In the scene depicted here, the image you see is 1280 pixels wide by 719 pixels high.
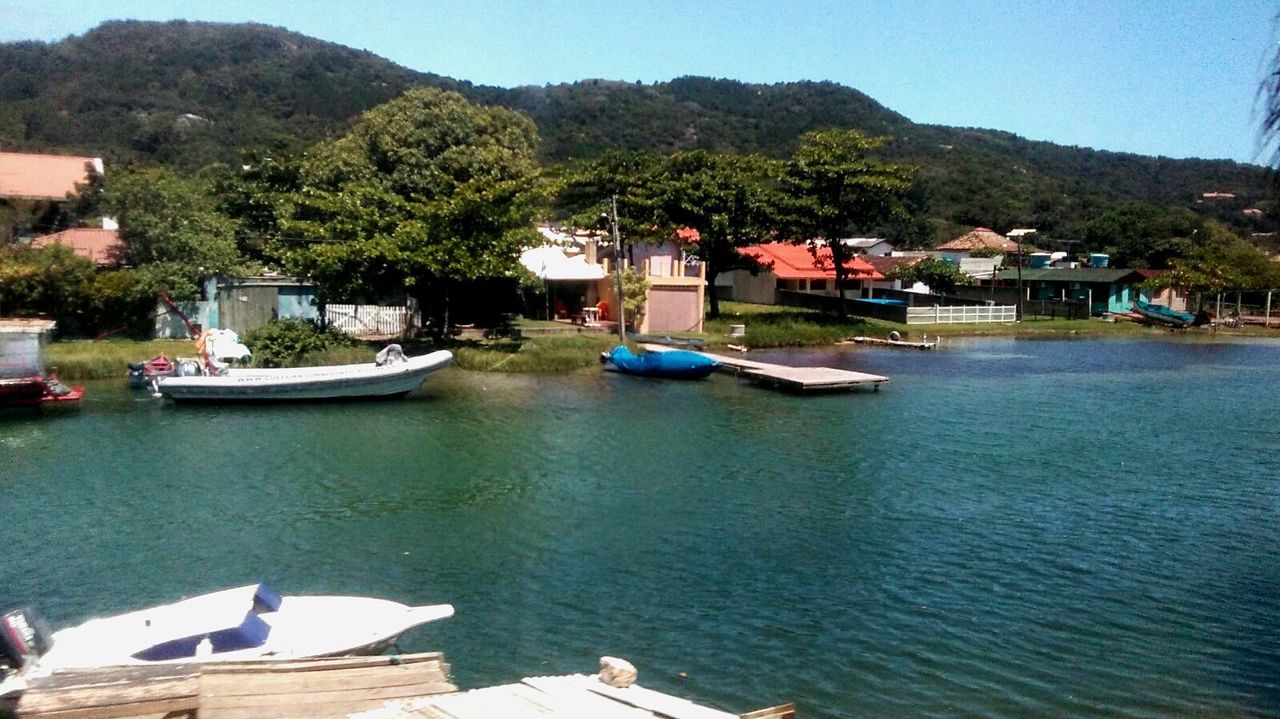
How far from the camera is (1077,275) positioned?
6306 centimetres

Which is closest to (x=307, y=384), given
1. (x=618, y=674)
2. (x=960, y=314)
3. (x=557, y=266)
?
(x=557, y=266)

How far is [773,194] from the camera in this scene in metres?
49.9

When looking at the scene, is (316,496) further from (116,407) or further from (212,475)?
(116,407)

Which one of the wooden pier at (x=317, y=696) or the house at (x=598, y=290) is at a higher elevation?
the house at (x=598, y=290)

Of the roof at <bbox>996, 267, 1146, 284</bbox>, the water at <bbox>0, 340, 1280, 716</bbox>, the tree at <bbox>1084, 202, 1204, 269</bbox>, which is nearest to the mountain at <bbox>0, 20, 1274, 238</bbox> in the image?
the tree at <bbox>1084, 202, 1204, 269</bbox>

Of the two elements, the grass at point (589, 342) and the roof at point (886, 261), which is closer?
the grass at point (589, 342)

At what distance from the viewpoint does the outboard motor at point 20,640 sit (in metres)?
10.2

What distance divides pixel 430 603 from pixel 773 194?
129 feet

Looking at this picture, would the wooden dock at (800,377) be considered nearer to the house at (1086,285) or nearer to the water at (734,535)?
the water at (734,535)

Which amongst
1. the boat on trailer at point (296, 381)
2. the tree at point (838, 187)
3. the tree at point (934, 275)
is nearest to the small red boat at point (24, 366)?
the boat on trailer at point (296, 381)

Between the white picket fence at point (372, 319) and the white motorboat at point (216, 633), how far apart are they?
89.5 ft

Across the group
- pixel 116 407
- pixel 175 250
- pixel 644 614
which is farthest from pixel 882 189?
pixel 644 614

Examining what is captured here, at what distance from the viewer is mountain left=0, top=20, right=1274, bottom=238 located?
108375 mm

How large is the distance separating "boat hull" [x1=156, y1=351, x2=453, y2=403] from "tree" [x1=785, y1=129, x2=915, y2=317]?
83.9 ft
